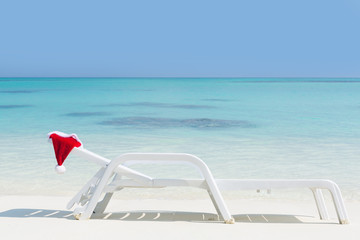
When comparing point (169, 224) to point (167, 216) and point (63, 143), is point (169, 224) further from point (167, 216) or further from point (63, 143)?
point (63, 143)

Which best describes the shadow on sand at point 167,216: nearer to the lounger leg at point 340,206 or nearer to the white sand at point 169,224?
the white sand at point 169,224

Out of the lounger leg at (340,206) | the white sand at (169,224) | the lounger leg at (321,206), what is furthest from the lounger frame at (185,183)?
the lounger leg at (321,206)

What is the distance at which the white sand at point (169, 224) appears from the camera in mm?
3541

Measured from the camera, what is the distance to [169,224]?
3.85 meters

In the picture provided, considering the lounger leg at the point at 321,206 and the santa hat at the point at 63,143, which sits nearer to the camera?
the santa hat at the point at 63,143

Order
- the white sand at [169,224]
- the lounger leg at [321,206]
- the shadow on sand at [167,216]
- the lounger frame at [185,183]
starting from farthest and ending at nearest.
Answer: the lounger leg at [321,206] → the shadow on sand at [167,216] → the lounger frame at [185,183] → the white sand at [169,224]

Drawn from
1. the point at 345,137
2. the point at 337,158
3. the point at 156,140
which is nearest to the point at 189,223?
the point at 337,158

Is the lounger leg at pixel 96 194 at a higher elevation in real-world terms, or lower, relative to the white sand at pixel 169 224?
higher

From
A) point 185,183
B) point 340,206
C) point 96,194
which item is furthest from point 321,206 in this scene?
point 96,194

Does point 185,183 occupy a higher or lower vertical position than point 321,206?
higher

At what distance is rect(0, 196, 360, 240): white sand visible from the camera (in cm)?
354

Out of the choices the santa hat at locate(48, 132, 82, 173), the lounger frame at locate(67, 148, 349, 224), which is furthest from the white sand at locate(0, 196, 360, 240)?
the santa hat at locate(48, 132, 82, 173)

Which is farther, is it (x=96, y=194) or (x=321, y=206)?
(x=321, y=206)

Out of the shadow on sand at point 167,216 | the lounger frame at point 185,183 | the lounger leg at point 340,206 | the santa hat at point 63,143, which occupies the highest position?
the santa hat at point 63,143
